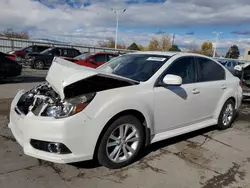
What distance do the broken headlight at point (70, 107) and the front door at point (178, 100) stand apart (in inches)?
45.1

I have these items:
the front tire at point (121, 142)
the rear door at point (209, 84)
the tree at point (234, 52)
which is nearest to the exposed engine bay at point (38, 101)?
the front tire at point (121, 142)

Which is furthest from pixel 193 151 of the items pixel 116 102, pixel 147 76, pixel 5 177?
pixel 5 177

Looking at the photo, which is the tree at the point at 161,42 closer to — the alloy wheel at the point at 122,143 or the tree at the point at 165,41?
the tree at the point at 165,41

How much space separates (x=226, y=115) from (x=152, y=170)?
282 centimetres

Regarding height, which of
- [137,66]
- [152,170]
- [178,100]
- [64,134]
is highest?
[137,66]

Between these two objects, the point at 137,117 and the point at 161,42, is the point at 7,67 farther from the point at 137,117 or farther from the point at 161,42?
the point at 161,42

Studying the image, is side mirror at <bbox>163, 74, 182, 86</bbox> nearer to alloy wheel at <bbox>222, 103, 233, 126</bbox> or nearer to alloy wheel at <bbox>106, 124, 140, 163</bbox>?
alloy wheel at <bbox>106, 124, 140, 163</bbox>

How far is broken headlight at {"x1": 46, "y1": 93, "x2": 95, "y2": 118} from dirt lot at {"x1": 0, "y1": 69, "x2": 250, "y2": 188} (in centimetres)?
82

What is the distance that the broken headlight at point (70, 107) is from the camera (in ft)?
10.4

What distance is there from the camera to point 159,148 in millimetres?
4500

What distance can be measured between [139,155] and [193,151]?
99 centimetres

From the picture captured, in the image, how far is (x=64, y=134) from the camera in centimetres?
311

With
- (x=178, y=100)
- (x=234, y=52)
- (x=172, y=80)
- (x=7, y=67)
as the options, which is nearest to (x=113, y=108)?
(x=172, y=80)

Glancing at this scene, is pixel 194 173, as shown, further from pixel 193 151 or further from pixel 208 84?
pixel 208 84
